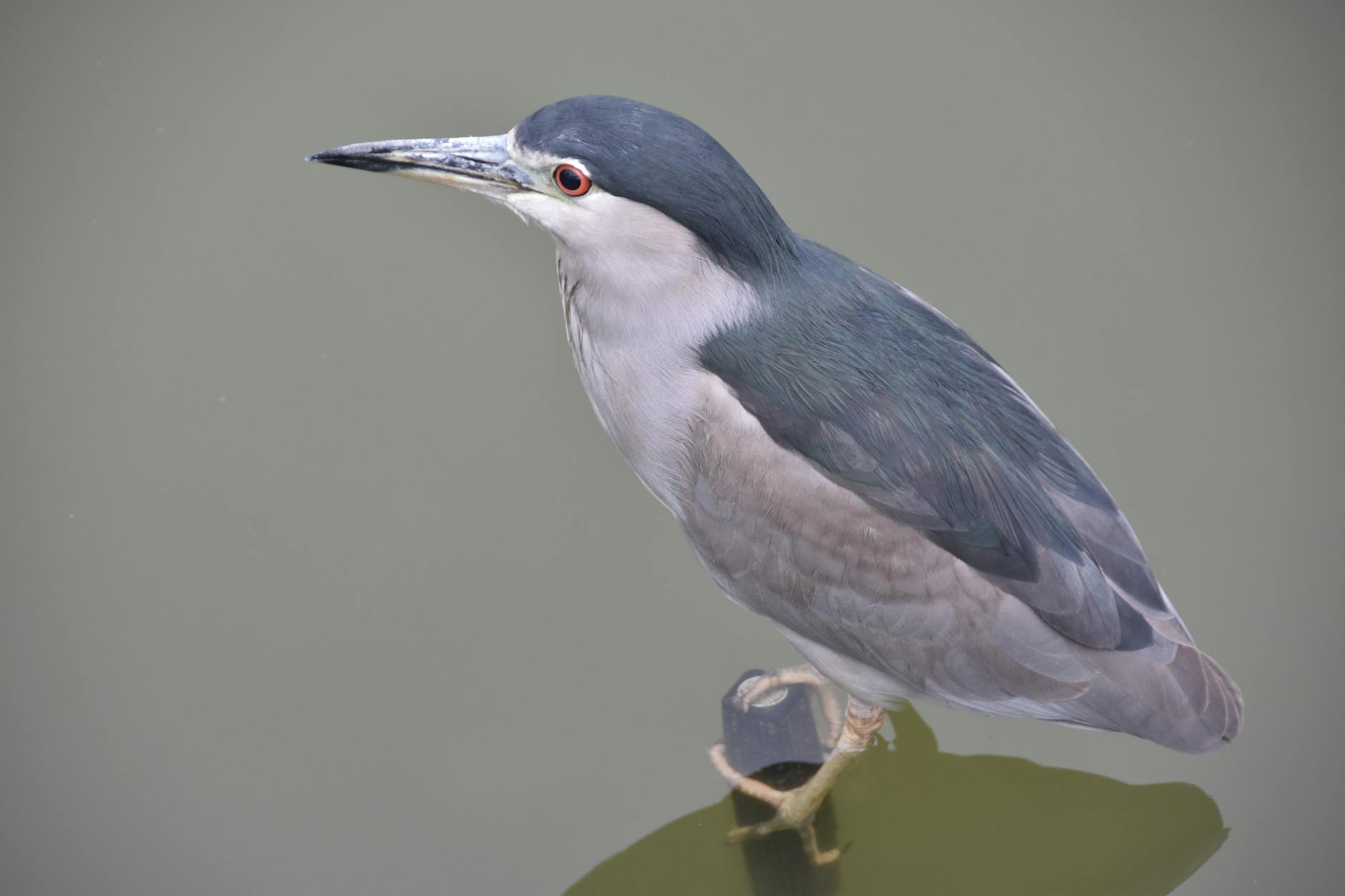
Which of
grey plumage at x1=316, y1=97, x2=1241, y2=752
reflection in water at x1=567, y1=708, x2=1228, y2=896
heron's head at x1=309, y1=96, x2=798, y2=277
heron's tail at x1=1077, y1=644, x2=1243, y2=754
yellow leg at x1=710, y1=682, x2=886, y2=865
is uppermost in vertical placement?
heron's head at x1=309, y1=96, x2=798, y2=277

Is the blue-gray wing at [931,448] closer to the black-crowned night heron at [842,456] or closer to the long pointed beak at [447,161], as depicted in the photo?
the black-crowned night heron at [842,456]

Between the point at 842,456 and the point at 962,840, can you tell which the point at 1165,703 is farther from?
the point at 842,456

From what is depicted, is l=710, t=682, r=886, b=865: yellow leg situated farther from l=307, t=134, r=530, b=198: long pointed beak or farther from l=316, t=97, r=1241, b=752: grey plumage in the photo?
l=307, t=134, r=530, b=198: long pointed beak

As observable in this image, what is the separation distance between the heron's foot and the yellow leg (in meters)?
0.13

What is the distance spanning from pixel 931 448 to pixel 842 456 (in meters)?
0.19

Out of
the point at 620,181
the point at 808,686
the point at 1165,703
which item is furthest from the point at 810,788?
the point at 620,181

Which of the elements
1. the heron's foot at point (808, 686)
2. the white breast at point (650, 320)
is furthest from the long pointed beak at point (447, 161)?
the heron's foot at point (808, 686)

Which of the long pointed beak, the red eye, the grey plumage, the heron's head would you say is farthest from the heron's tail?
the long pointed beak

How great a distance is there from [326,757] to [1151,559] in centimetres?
240

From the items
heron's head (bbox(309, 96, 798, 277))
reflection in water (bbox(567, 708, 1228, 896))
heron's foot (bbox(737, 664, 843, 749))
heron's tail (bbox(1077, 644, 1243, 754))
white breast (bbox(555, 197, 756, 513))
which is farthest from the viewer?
heron's foot (bbox(737, 664, 843, 749))

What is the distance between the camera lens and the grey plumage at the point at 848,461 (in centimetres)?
275

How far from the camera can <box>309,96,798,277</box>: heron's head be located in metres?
2.57

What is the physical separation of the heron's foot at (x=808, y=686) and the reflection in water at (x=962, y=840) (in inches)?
6.0

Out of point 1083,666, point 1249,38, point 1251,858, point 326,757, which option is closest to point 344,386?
point 326,757
